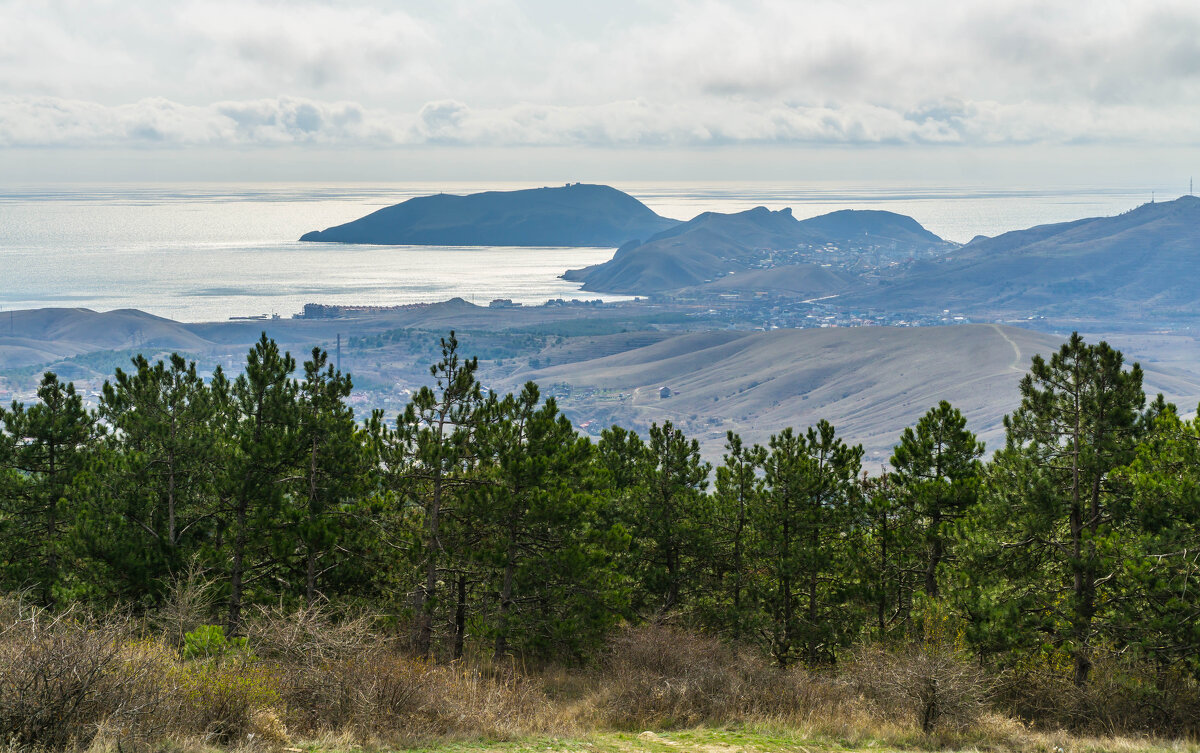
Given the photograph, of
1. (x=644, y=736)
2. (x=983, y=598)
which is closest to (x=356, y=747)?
(x=644, y=736)

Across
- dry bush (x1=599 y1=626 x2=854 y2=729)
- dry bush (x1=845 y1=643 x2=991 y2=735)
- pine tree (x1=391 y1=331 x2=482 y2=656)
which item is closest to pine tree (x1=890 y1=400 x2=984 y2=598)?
dry bush (x1=599 y1=626 x2=854 y2=729)

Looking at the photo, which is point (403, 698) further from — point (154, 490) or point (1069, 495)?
point (1069, 495)

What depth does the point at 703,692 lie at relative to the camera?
47.8 ft

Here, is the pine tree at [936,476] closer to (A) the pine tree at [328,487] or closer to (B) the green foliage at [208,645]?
(A) the pine tree at [328,487]

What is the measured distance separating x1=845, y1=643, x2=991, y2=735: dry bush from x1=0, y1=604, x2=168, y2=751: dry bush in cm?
988

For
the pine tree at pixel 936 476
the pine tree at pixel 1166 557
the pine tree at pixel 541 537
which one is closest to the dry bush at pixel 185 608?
the pine tree at pixel 541 537

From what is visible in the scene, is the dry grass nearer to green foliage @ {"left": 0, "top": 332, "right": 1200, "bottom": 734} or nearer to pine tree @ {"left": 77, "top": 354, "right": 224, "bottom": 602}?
green foliage @ {"left": 0, "top": 332, "right": 1200, "bottom": 734}

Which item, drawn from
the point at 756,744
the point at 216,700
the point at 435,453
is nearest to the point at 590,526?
the point at 435,453

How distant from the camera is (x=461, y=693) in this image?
12.9m

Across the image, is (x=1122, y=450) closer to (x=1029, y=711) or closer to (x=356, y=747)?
(x=1029, y=711)

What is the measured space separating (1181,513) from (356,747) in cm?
1189

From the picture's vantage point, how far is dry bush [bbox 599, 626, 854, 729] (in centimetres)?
1400

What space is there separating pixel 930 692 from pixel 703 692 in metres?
3.34

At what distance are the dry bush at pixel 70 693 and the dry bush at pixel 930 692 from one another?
9.88 m
